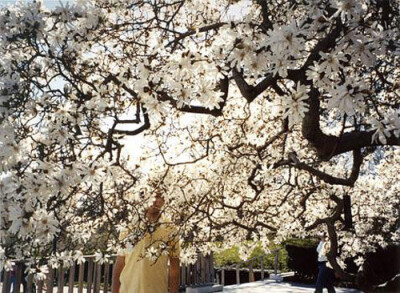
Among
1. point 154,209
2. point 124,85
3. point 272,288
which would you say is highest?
point 124,85

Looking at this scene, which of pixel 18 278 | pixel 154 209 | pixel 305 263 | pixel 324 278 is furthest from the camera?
pixel 305 263

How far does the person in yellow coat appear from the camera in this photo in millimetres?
3270

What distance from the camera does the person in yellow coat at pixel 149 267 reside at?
327 cm

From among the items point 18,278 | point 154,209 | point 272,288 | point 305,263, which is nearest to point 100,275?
point 18,278

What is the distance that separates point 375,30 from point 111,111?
160 cm

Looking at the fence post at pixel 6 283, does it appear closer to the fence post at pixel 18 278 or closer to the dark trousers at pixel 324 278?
the fence post at pixel 18 278

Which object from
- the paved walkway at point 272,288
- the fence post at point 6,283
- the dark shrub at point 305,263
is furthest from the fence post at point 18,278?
the dark shrub at point 305,263

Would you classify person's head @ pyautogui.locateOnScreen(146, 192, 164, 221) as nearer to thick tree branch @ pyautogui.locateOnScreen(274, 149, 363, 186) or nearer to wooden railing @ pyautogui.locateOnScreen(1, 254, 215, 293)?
thick tree branch @ pyautogui.locateOnScreen(274, 149, 363, 186)

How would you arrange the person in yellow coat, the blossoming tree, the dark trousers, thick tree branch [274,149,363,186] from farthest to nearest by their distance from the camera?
the dark trousers
thick tree branch [274,149,363,186]
the person in yellow coat
the blossoming tree

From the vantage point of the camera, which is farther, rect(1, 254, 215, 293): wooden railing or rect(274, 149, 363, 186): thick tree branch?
rect(1, 254, 215, 293): wooden railing

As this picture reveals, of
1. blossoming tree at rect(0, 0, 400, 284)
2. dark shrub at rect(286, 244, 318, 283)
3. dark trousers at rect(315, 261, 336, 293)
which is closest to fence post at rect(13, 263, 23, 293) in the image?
blossoming tree at rect(0, 0, 400, 284)

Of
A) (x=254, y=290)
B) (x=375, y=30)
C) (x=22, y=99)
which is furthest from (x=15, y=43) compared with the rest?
(x=254, y=290)

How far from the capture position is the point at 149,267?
330 centimetres

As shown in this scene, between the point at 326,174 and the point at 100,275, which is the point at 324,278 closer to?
the point at 100,275
